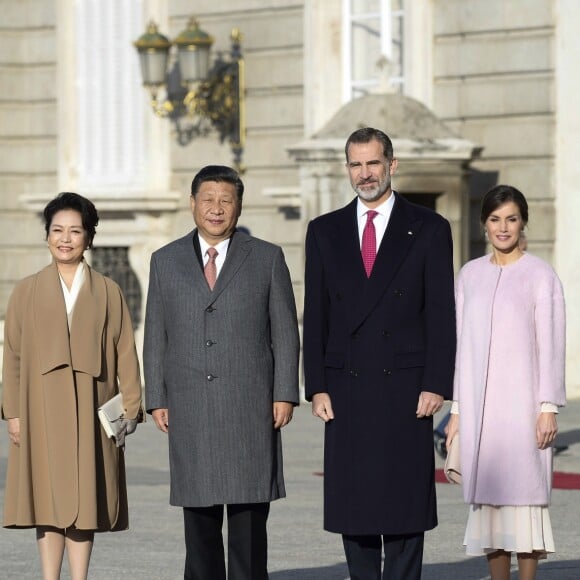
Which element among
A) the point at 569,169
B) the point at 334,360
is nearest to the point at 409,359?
the point at 334,360

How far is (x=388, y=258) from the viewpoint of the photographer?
8273 mm

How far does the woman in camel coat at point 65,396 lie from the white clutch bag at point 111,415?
3 cm

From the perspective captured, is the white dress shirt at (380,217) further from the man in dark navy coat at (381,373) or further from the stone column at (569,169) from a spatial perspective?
the stone column at (569,169)

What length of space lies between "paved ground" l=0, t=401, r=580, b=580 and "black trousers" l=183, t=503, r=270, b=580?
3.70ft

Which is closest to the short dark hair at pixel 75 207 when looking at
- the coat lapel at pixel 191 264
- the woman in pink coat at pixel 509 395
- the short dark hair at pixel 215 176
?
the coat lapel at pixel 191 264

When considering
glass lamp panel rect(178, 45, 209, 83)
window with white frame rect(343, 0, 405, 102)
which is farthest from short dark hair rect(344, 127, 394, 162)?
glass lamp panel rect(178, 45, 209, 83)

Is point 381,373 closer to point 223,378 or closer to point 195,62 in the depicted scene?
point 223,378

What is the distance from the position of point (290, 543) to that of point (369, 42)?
1019cm

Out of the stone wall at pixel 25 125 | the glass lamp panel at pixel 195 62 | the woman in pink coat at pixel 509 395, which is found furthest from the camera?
the stone wall at pixel 25 125

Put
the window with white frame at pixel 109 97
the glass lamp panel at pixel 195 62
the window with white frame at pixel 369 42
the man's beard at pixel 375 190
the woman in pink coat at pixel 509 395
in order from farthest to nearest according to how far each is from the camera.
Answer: the window with white frame at pixel 109 97 < the glass lamp panel at pixel 195 62 < the window with white frame at pixel 369 42 < the woman in pink coat at pixel 509 395 < the man's beard at pixel 375 190

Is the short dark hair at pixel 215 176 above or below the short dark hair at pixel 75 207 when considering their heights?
above

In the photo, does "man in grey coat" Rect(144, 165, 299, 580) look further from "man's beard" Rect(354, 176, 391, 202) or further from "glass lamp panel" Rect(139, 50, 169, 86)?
"glass lamp panel" Rect(139, 50, 169, 86)

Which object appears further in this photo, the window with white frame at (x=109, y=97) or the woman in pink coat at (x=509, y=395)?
the window with white frame at (x=109, y=97)

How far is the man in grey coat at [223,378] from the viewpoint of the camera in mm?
8375
